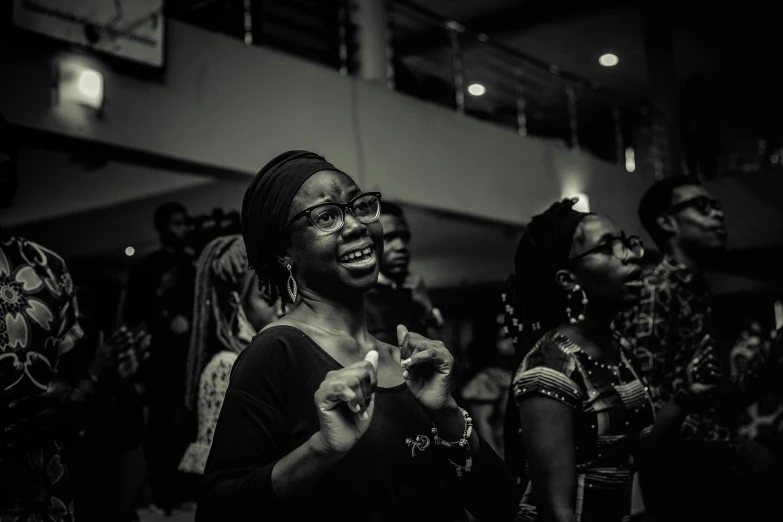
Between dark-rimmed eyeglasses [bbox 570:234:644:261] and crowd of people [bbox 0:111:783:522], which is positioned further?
dark-rimmed eyeglasses [bbox 570:234:644:261]

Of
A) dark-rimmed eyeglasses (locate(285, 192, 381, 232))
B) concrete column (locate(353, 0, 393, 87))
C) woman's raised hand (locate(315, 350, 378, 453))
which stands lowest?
woman's raised hand (locate(315, 350, 378, 453))

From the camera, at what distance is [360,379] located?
Result: 1.09 metres

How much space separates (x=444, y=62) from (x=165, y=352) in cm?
765

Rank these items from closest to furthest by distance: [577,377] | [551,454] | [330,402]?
[330,402]
[551,454]
[577,377]

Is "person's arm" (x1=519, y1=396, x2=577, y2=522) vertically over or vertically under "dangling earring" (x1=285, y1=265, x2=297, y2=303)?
under

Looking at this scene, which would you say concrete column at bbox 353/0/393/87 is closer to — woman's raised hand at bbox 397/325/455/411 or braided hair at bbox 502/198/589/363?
braided hair at bbox 502/198/589/363

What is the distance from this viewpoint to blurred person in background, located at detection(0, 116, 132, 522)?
6.25ft

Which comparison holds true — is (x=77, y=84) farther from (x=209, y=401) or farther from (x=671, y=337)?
(x=671, y=337)

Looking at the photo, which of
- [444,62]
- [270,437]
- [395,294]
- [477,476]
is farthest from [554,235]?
[444,62]

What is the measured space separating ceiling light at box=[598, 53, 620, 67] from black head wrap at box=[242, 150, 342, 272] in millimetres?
10431

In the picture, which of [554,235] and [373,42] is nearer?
[554,235]

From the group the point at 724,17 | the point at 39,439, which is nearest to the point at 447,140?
the point at 39,439

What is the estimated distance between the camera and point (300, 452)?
44.4 inches

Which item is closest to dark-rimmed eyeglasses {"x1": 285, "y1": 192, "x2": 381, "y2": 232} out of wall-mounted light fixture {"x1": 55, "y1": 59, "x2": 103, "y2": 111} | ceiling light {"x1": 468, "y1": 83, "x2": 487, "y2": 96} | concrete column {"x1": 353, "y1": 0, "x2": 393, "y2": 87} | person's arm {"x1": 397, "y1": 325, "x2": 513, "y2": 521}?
person's arm {"x1": 397, "y1": 325, "x2": 513, "y2": 521}
